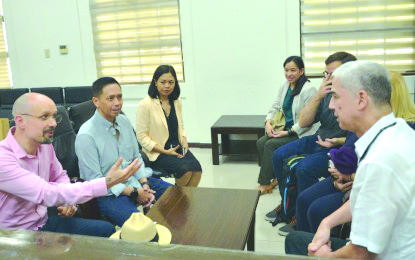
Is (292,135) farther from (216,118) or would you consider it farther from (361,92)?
(361,92)

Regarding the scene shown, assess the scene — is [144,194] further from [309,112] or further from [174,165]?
[309,112]

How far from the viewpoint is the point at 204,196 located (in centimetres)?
219

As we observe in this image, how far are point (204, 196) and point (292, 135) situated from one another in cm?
152

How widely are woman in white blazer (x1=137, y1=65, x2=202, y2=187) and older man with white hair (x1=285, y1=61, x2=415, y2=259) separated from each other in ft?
6.15

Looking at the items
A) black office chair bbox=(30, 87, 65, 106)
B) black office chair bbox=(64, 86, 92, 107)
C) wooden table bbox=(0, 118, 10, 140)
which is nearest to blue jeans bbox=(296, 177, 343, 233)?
wooden table bbox=(0, 118, 10, 140)

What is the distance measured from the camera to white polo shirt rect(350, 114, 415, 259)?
1095 millimetres

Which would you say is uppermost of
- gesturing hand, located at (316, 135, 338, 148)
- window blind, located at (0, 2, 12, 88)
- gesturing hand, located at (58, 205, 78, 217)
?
window blind, located at (0, 2, 12, 88)

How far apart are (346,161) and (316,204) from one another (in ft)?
0.98

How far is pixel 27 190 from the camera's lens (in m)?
1.70

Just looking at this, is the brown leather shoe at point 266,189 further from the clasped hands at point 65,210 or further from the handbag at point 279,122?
the clasped hands at point 65,210

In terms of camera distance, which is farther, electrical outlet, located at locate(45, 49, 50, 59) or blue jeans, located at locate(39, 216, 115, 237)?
electrical outlet, located at locate(45, 49, 50, 59)

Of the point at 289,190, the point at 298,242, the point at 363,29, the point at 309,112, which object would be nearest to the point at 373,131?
the point at 298,242

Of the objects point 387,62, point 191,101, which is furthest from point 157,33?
point 387,62

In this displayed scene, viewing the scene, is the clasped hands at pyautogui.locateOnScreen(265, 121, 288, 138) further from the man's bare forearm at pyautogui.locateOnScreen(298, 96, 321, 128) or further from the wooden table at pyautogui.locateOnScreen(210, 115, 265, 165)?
the wooden table at pyautogui.locateOnScreen(210, 115, 265, 165)
